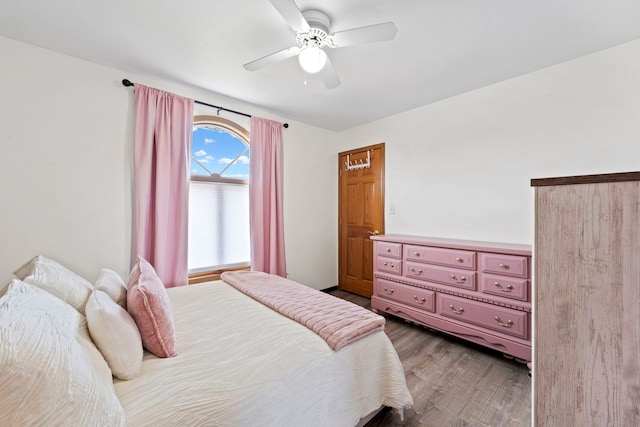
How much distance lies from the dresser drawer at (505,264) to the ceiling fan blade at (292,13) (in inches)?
88.9

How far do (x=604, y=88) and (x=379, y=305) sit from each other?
110 inches

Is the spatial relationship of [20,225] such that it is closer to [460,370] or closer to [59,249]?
[59,249]

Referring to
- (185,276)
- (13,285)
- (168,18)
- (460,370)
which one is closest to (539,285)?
(460,370)

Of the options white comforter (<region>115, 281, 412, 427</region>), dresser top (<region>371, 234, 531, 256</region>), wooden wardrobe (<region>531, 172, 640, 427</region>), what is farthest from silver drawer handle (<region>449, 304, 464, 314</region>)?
wooden wardrobe (<region>531, 172, 640, 427</region>)

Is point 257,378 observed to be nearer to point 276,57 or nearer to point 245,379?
point 245,379

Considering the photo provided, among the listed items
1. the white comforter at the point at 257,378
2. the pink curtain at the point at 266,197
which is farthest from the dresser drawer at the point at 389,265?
the white comforter at the point at 257,378

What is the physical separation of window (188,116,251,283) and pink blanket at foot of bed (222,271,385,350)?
89 cm

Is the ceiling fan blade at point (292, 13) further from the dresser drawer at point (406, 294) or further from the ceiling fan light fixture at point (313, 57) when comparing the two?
the dresser drawer at point (406, 294)

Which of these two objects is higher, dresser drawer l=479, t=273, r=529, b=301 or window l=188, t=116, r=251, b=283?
window l=188, t=116, r=251, b=283

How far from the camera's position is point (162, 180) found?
235cm

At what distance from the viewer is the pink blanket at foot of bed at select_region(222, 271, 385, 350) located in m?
1.33

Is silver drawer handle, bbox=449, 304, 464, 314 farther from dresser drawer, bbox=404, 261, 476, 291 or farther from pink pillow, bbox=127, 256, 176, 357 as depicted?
pink pillow, bbox=127, 256, 176, 357

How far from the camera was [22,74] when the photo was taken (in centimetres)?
188

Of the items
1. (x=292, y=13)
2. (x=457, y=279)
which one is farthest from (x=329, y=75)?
(x=457, y=279)
